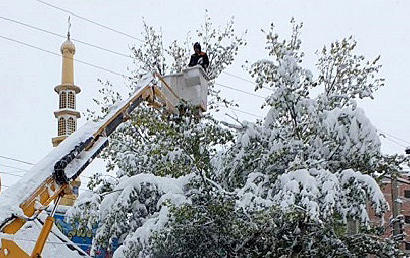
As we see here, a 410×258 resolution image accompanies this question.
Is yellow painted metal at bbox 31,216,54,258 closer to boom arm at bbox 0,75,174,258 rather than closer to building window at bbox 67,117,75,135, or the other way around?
boom arm at bbox 0,75,174,258

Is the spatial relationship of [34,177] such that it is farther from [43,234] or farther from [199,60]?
[199,60]

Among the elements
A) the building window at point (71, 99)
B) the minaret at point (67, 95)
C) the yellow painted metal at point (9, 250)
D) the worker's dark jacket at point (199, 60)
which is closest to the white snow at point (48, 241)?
the yellow painted metal at point (9, 250)

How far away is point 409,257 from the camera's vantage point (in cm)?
1047

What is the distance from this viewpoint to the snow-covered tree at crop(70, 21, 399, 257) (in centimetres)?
873

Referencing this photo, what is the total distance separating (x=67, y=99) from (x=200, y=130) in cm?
2043

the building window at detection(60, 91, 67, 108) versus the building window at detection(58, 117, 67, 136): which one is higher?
the building window at detection(60, 91, 67, 108)

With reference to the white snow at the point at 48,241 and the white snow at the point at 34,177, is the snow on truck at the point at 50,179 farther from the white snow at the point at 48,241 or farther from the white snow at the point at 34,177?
the white snow at the point at 48,241

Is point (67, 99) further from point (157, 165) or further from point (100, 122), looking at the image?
point (100, 122)

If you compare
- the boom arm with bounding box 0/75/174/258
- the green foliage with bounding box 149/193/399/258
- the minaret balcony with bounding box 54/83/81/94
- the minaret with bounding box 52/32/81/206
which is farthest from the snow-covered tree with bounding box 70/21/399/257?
the minaret balcony with bounding box 54/83/81/94

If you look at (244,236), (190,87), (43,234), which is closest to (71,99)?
(190,87)

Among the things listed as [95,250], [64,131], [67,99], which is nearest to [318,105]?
[95,250]

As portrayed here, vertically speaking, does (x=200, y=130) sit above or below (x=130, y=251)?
above

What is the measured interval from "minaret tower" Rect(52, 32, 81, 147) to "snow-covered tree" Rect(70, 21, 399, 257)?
679 inches

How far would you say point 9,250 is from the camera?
6.58 m
